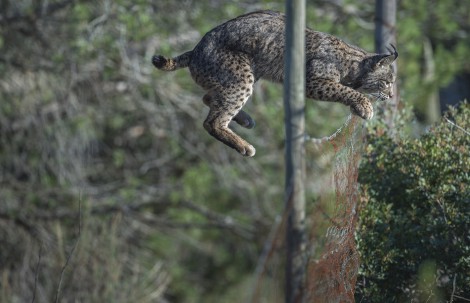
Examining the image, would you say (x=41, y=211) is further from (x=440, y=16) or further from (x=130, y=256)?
(x=440, y=16)

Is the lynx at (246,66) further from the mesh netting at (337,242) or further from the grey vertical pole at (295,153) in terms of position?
the grey vertical pole at (295,153)

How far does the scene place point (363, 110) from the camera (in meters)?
7.30

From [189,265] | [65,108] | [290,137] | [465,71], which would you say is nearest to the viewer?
[290,137]

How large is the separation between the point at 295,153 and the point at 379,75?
1840mm

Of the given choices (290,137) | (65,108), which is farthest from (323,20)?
(290,137)

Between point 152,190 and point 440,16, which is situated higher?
point 440,16

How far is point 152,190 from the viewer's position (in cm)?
1656

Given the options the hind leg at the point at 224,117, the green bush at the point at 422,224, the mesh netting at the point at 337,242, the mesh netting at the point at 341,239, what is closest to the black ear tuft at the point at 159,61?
the hind leg at the point at 224,117

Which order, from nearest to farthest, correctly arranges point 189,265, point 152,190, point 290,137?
point 290,137
point 152,190
point 189,265

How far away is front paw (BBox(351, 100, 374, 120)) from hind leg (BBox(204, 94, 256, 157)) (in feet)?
2.41

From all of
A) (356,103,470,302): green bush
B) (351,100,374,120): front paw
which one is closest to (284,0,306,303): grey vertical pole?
(351,100,374,120): front paw

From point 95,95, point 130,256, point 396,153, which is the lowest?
point 130,256

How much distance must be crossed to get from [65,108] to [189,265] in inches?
224

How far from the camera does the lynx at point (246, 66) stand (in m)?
7.38
